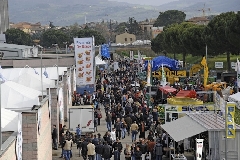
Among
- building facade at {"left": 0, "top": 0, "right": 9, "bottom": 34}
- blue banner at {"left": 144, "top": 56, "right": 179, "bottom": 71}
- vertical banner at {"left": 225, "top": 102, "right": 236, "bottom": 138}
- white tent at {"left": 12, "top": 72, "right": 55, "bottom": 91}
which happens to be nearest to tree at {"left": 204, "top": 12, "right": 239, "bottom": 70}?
blue banner at {"left": 144, "top": 56, "right": 179, "bottom": 71}

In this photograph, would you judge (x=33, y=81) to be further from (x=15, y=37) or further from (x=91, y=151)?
(x=15, y=37)

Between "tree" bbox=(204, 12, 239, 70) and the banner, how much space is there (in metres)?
21.4

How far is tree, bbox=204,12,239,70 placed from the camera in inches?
2268

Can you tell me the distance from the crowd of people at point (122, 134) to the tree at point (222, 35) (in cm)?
1866

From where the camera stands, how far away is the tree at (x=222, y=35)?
57.6 meters

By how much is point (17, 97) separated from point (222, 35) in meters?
41.8

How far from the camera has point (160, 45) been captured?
4149 inches

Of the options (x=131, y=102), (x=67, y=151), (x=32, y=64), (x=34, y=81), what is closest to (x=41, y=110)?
→ (x=67, y=151)

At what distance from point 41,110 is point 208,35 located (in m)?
48.1

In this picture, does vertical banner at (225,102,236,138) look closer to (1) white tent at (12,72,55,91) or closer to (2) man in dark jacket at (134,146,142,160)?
(2) man in dark jacket at (134,146,142,160)

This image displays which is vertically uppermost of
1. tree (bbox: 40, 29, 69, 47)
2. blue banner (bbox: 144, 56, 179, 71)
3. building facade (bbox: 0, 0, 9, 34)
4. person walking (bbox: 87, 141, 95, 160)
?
building facade (bbox: 0, 0, 9, 34)

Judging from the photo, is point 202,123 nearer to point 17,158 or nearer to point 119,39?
point 17,158

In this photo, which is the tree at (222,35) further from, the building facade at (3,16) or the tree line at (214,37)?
the building facade at (3,16)

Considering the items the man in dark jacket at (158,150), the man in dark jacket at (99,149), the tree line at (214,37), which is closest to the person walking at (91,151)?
the man in dark jacket at (99,149)
